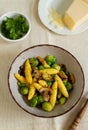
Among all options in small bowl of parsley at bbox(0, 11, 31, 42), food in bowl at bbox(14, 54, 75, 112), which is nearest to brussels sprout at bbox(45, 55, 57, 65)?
food in bowl at bbox(14, 54, 75, 112)

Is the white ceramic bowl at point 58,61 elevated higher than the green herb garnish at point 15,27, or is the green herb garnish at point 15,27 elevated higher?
the green herb garnish at point 15,27

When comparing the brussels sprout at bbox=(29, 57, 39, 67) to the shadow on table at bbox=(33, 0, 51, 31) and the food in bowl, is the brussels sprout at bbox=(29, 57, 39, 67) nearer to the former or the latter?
the food in bowl

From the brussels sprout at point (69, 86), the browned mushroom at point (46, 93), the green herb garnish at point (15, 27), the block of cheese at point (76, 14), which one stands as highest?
the block of cheese at point (76, 14)

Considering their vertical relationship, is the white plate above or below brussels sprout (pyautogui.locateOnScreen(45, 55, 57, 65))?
above

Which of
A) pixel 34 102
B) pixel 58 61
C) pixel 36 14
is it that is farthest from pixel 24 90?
pixel 36 14

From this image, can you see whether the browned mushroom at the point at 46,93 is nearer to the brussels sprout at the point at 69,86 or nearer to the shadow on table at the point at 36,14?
the brussels sprout at the point at 69,86

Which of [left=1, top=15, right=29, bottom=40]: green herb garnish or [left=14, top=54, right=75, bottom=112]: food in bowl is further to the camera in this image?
[left=1, top=15, right=29, bottom=40]: green herb garnish

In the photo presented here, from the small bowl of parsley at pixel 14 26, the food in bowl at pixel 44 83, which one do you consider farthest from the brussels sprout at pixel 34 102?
the small bowl of parsley at pixel 14 26
